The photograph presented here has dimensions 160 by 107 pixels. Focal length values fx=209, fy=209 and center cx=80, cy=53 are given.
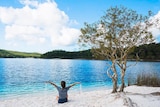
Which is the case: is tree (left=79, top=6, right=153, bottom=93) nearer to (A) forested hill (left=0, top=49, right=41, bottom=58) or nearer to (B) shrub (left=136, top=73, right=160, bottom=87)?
(B) shrub (left=136, top=73, right=160, bottom=87)

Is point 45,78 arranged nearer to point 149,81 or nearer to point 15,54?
point 149,81

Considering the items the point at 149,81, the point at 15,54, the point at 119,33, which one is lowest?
the point at 149,81

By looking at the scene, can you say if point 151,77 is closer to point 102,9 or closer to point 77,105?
point 102,9

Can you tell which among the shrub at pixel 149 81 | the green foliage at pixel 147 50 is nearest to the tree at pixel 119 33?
the green foliage at pixel 147 50

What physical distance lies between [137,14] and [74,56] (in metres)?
92.9

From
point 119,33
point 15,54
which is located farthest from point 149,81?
point 15,54

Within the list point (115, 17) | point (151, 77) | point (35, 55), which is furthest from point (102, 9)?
point (35, 55)

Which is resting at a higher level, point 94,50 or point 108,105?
point 94,50

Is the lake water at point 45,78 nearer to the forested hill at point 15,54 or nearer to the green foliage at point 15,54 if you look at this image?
the forested hill at point 15,54

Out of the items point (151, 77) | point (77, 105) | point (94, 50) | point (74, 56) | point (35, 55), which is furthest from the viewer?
point (35, 55)

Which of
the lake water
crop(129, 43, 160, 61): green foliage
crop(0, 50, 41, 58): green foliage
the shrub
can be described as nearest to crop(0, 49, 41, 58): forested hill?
crop(0, 50, 41, 58): green foliage

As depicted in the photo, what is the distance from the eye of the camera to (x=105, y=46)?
10398 mm

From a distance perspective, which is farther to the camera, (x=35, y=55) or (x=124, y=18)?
(x=35, y=55)

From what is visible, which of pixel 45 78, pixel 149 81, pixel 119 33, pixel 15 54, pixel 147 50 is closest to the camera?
pixel 119 33
